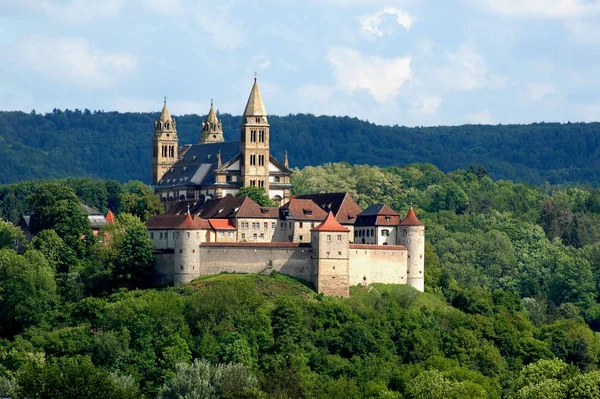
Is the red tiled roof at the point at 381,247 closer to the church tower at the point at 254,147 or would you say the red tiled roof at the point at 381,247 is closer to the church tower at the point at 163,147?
the church tower at the point at 254,147

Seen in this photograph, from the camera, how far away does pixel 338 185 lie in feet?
452

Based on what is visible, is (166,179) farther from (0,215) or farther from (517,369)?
(0,215)

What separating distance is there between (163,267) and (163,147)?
26705 millimetres

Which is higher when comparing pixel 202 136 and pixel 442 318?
pixel 202 136

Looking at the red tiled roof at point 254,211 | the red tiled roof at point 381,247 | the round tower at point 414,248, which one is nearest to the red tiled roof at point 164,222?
the red tiled roof at point 254,211

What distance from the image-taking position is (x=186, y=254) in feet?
302

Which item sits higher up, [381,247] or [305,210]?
[305,210]

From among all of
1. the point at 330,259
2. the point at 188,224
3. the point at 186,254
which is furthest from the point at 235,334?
the point at 188,224

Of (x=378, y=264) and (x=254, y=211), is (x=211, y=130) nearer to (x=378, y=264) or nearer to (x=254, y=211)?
(x=254, y=211)

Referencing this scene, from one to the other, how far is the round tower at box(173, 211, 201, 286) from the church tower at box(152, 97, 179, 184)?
25.3m

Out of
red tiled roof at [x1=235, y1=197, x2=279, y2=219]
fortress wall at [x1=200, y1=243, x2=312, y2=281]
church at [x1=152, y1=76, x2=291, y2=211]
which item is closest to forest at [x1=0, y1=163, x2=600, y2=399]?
fortress wall at [x1=200, y1=243, x2=312, y2=281]

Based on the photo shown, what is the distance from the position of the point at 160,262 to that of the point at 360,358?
14346mm

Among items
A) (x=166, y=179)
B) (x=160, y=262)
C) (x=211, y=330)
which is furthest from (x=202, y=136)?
(x=211, y=330)

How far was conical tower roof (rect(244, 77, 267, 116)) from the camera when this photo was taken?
108 meters
